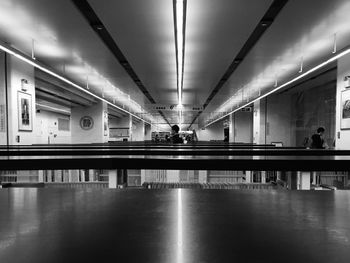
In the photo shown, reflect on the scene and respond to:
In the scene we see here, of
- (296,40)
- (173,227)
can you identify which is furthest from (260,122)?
(173,227)

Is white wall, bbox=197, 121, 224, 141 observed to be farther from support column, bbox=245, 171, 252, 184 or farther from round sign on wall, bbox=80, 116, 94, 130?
support column, bbox=245, 171, 252, 184

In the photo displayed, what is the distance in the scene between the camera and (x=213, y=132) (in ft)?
112

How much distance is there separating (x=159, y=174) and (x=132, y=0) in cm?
241

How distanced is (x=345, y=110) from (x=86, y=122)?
10.9 m

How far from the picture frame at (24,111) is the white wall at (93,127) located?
6.16 m

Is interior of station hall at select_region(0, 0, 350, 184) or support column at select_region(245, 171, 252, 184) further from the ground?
interior of station hall at select_region(0, 0, 350, 184)

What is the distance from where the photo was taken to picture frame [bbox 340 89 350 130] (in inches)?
231

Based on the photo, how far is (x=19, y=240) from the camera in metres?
0.39

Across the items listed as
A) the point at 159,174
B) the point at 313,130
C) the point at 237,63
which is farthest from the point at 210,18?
the point at 313,130

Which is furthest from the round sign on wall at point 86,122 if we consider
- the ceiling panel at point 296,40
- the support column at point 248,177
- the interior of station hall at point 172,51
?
the support column at point 248,177

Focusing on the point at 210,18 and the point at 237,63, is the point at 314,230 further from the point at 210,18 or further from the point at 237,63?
the point at 237,63

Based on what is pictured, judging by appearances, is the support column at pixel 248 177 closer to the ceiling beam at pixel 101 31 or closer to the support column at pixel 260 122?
the ceiling beam at pixel 101 31

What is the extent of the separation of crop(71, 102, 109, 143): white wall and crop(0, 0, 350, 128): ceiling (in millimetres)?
4759

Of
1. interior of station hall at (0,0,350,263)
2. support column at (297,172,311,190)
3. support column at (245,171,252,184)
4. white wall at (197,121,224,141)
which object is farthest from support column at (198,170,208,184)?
white wall at (197,121,224,141)
